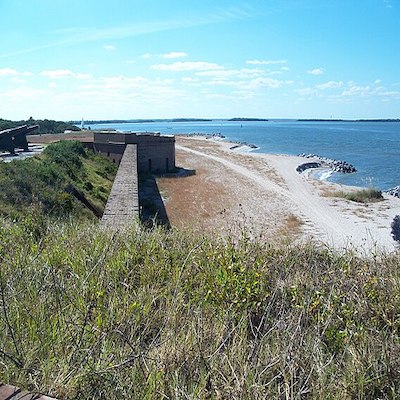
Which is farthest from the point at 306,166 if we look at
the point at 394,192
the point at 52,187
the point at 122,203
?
the point at 122,203

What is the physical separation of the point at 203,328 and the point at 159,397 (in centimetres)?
69

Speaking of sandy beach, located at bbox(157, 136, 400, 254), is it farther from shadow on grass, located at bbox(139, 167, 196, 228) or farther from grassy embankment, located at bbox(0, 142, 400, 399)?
grassy embankment, located at bbox(0, 142, 400, 399)

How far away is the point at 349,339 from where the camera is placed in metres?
2.71

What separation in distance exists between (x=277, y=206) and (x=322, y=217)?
329 cm

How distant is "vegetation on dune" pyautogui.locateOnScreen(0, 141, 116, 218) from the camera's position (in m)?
12.9

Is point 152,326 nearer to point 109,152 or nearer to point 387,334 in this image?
point 387,334

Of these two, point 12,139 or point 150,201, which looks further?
point 12,139

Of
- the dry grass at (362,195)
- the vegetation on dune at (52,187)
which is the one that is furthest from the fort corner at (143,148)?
the dry grass at (362,195)

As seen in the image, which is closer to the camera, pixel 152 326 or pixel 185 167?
pixel 152 326

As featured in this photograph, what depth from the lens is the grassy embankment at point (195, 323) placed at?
2.28 metres

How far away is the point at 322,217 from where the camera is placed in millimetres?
23844

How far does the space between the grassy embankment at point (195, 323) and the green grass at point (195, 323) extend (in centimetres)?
1

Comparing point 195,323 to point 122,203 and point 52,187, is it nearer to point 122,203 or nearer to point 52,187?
point 122,203

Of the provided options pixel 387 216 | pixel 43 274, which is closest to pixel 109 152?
pixel 387 216
